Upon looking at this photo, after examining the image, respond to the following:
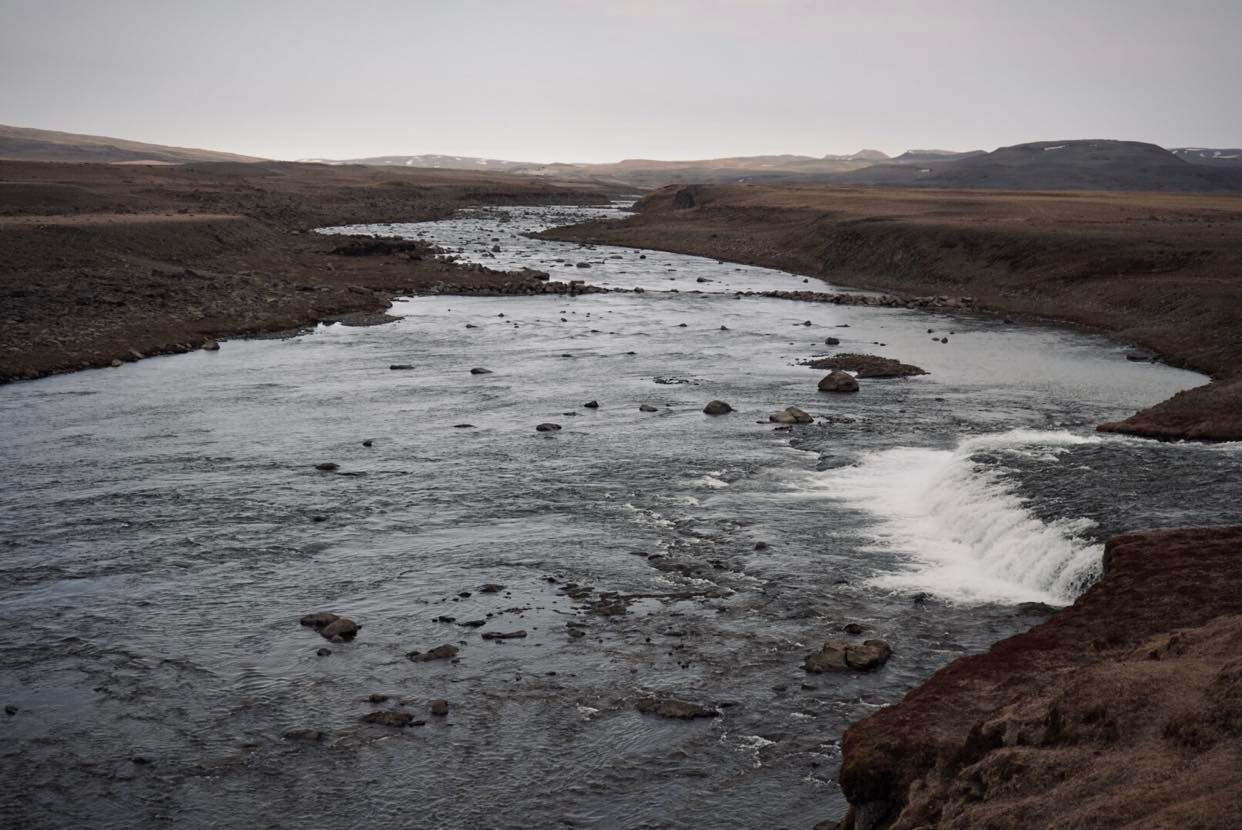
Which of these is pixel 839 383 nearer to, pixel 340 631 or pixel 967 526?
pixel 967 526

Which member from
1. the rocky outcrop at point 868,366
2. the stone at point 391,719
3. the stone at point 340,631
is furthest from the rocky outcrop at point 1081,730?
the rocky outcrop at point 868,366

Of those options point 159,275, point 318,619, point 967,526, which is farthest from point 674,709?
point 159,275

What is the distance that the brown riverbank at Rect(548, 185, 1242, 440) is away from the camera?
42906 millimetres

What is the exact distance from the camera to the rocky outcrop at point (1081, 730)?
34.1ft

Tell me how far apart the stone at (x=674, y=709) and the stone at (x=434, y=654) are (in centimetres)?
353

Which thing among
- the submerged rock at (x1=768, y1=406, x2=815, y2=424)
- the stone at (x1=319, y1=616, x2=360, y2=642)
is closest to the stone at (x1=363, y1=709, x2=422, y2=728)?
the stone at (x1=319, y1=616, x2=360, y2=642)

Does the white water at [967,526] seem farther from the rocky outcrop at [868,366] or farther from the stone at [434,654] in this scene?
the rocky outcrop at [868,366]

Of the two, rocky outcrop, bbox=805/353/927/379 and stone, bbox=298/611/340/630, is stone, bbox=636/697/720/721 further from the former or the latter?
rocky outcrop, bbox=805/353/927/379

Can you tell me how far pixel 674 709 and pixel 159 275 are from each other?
158 feet

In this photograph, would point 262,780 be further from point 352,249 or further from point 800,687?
point 352,249

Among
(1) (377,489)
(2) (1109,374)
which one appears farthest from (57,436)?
(2) (1109,374)

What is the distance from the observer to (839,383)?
38188 mm

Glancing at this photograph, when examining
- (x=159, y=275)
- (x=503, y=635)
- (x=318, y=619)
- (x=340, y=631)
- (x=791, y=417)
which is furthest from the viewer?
(x=159, y=275)

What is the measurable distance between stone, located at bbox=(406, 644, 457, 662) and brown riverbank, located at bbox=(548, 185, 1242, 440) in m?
20.4
